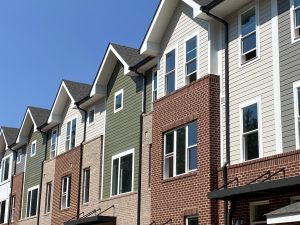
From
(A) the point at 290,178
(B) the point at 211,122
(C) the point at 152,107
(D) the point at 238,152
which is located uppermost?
(C) the point at 152,107

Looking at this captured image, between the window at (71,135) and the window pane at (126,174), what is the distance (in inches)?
283

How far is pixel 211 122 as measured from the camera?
19.3 metres

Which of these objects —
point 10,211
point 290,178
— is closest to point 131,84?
point 290,178

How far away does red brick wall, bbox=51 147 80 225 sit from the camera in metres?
30.1

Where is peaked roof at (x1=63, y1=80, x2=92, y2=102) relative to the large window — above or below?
above

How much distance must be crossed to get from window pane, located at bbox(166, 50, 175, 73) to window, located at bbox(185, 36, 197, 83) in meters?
1.00

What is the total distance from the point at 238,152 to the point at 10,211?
85.9ft

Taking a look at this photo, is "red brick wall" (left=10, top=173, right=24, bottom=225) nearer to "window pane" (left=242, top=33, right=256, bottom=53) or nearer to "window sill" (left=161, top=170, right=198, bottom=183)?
"window sill" (left=161, top=170, right=198, bottom=183)

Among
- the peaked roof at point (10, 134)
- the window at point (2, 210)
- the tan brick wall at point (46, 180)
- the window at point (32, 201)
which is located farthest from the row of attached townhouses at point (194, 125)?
the peaked roof at point (10, 134)

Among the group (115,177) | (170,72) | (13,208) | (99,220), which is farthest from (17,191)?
(170,72)

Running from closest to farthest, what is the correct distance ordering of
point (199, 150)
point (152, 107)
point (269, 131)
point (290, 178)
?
point (290, 178)
point (269, 131)
point (199, 150)
point (152, 107)

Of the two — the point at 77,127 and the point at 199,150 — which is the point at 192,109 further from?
the point at 77,127

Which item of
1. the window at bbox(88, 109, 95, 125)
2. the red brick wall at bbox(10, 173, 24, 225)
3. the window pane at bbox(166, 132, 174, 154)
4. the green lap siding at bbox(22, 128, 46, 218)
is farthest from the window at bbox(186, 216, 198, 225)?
the red brick wall at bbox(10, 173, 24, 225)

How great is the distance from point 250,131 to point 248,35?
331 centimetres
